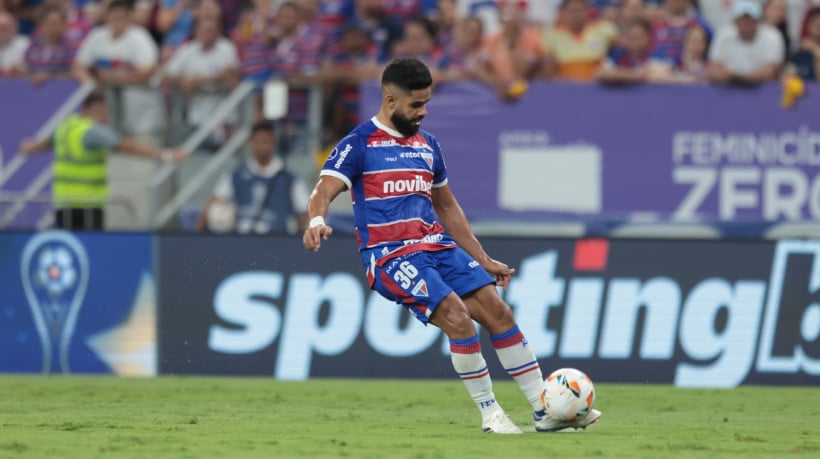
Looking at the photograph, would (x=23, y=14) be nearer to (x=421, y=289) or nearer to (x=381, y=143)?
(x=381, y=143)

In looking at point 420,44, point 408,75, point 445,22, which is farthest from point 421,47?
point 408,75

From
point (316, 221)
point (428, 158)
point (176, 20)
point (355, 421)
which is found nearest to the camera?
point (316, 221)

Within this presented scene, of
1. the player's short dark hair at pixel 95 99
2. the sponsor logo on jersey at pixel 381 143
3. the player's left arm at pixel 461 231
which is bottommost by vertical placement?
the player's left arm at pixel 461 231

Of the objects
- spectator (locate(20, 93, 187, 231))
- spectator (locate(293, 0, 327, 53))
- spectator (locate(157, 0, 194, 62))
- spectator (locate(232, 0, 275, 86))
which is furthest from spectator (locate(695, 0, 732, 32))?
spectator (locate(20, 93, 187, 231))

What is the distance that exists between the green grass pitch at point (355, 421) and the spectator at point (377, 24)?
5.36 m

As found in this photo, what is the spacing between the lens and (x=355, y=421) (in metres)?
10.7

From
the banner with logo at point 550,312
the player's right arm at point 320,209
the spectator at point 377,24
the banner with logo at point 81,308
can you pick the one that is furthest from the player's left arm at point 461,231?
the spectator at point 377,24

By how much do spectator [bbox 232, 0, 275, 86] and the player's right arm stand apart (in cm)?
801

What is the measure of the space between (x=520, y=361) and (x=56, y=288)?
6507 millimetres

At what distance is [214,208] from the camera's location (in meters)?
16.4

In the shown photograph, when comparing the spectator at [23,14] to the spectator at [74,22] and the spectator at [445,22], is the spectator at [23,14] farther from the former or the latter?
the spectator at [445,22]

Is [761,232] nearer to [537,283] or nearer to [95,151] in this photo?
[537,283]

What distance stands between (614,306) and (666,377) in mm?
820

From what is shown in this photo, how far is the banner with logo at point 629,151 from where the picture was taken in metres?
16.5
